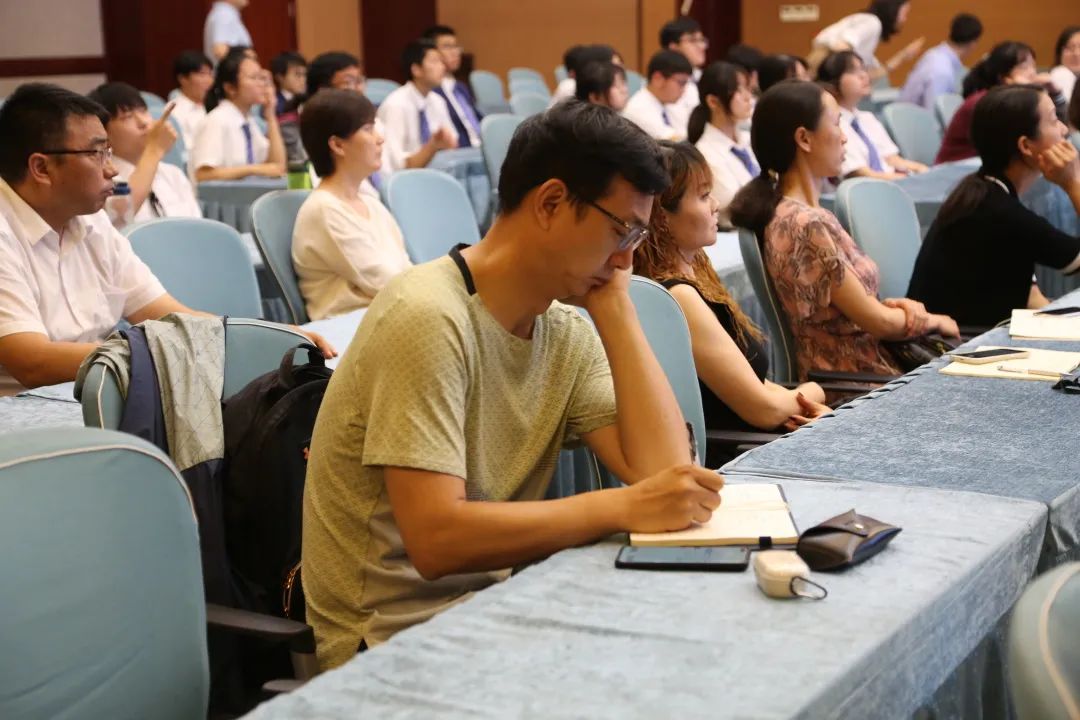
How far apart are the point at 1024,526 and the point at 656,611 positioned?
21.9 inches

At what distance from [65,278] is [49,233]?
0.10 m

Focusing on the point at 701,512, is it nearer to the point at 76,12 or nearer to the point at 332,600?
the point at 332,600

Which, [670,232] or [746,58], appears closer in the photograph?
[670,232]

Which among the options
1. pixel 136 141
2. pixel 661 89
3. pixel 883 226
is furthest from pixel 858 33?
pixel 136 141

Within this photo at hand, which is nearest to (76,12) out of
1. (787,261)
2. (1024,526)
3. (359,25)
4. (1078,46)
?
(359,25)

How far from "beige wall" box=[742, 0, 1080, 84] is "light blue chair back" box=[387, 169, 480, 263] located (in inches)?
351

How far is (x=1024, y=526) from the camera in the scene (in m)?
1.70

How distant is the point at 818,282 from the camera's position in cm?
320

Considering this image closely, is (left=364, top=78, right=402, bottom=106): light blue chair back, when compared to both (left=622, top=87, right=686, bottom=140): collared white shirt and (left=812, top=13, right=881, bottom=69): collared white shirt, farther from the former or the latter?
(left=812, top=13, right=881, bottom=69): collared white shirt

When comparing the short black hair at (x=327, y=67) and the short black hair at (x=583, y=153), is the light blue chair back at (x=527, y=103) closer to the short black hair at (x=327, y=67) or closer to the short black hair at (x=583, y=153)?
the short black hair at (x=327, y=67)

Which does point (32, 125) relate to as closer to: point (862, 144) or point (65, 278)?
point (65, 278)

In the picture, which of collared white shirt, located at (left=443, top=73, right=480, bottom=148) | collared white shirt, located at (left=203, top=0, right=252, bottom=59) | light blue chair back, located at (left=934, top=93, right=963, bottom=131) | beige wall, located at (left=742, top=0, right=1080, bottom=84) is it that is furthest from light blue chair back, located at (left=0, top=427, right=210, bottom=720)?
beige wall, located at (left=742, top=0, right=1080, bottom=84)

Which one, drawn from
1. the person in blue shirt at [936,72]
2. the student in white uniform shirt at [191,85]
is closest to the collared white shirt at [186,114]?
the student in white uniform shirt at [191,85]

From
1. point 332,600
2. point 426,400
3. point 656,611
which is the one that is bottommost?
point 332,600
